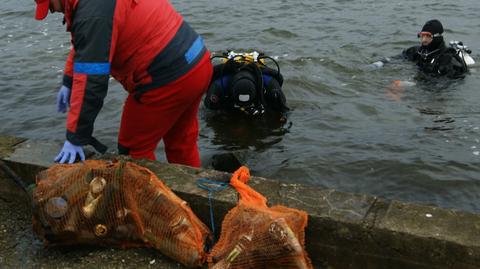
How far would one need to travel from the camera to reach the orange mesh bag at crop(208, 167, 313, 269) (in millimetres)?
2490

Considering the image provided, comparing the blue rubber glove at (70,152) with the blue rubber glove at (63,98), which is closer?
the blue rubber glove at (70,152)

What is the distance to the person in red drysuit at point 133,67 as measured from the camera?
278 cm

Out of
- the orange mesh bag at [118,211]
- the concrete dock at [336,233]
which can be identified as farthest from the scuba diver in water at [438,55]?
the orange mesh bag at [118,211]

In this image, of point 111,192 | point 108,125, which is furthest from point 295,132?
point 111,192

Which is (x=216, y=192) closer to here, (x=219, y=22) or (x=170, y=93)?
(x=170, y=93)

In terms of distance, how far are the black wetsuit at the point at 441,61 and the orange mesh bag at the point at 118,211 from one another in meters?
6.44

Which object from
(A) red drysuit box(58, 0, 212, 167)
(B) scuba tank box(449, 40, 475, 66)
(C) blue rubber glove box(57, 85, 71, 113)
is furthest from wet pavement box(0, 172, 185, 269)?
(B) scuba tank box(449, 40, 475, 66)

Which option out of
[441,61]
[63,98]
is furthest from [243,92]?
[441,61]

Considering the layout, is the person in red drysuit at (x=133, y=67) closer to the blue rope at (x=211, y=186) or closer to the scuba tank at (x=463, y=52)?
the blue rope at (x=211, y=186)

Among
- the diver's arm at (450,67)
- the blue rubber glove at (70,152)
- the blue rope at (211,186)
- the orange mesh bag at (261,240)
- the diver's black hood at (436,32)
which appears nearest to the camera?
the orange mesh bag at (261,240)

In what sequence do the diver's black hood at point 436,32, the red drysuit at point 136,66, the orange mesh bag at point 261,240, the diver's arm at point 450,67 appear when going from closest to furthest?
the orange mesh bag at point 261,240, the red drysuit at point 136,66, the diver's arm at point 450,67, the diver's black hood at point 436,32

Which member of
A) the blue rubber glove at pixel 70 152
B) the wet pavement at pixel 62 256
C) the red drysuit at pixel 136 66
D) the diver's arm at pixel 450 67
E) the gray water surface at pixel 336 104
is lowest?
the gray water surface at pixel 336 104

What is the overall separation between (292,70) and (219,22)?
3904mm

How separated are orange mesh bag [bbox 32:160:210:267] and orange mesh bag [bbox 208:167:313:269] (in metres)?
0.20
